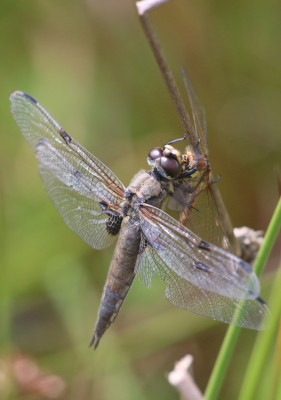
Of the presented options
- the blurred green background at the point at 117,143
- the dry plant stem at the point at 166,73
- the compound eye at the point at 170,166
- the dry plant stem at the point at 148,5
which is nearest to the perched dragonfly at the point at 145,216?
the compound eye at the point at 170,166

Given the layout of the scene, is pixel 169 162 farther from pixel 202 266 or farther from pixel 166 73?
pixel 166 73

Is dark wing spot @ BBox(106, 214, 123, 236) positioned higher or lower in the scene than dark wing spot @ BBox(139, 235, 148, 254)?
higher

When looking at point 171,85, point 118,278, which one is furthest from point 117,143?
point 171,85

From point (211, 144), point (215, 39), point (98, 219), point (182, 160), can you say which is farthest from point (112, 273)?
point (215, 39)

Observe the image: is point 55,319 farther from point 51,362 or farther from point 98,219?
point 98,219

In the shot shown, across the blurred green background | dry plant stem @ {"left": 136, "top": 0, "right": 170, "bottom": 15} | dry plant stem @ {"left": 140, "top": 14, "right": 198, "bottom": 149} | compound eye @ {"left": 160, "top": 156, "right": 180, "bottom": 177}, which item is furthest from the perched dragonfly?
the blurred green background

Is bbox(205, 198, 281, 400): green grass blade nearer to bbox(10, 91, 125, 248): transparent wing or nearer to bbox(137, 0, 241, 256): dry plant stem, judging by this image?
bbox(137, 0, 241, 256): dry plant stem
